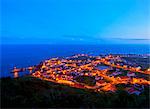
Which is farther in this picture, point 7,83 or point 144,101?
point 7,83

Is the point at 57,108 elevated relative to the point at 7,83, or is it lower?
lower

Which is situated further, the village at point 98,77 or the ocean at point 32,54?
the ocean at point 32,54

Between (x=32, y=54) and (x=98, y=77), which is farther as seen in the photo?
(x=32, y=54)

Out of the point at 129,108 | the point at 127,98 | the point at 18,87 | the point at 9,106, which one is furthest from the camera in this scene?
the point at 18,87

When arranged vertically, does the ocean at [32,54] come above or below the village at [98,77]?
above

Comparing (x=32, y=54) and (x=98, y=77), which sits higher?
(x=32, y=54)

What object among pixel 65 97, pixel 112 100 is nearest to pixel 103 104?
pixel 112 100

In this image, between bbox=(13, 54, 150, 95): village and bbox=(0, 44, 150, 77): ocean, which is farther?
bbox=(0, 44, 150, 77): ocean

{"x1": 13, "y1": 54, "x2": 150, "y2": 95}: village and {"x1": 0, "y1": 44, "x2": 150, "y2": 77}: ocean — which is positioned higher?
{"x1": 0, "y1": 44, "x2": 150, "y2": 77}: ocean

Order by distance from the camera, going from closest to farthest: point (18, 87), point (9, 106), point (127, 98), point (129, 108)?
1. point (9, 106)
2. point (129, 108)
3. point (127, 98)
4. point (18, 87)

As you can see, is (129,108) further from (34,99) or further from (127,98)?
(34,99)
